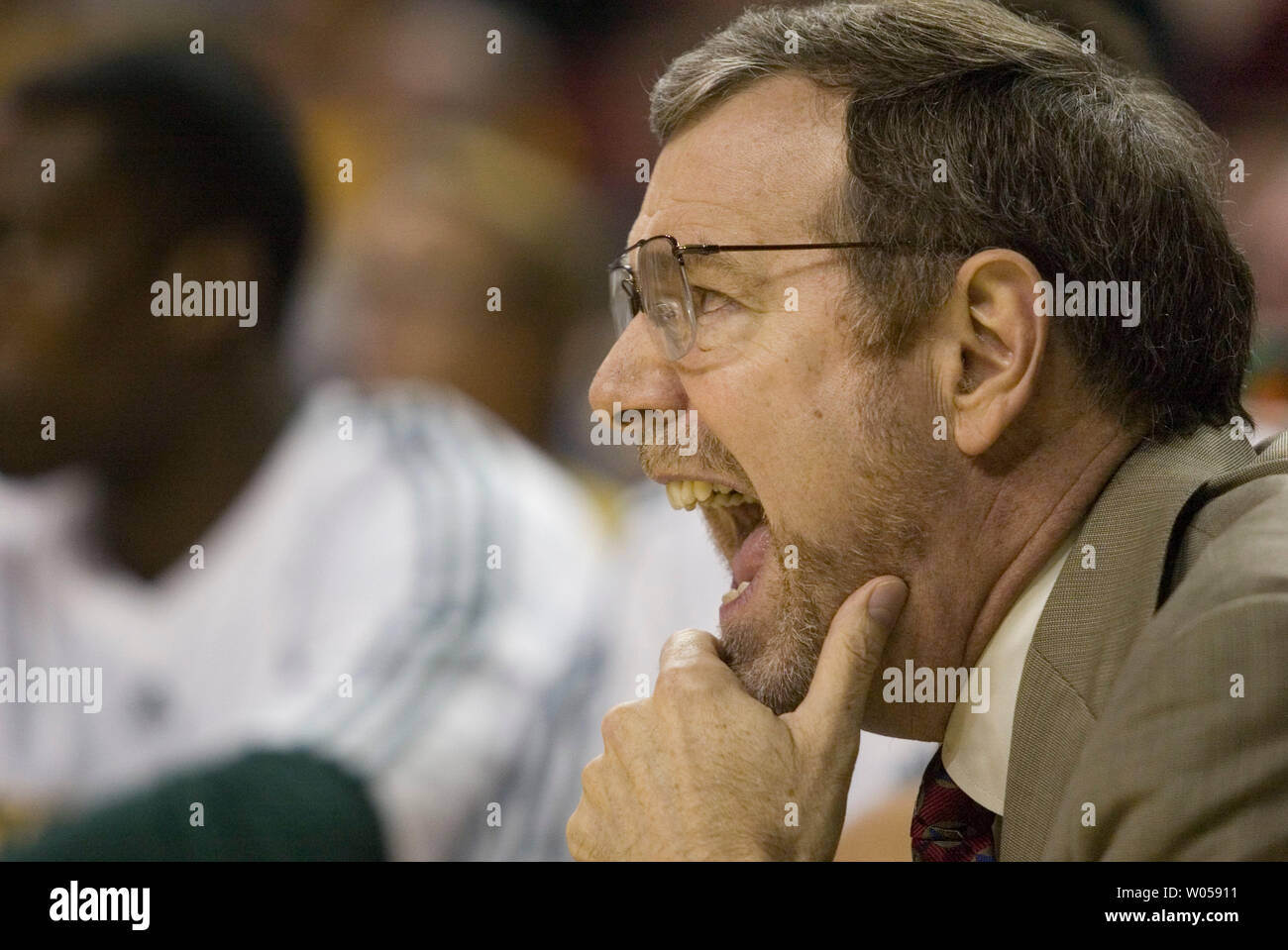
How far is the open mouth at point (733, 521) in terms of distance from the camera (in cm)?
151

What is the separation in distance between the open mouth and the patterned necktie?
30cm

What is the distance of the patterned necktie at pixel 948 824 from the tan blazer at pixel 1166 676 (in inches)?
1.5

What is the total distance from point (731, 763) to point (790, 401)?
1.27 ft

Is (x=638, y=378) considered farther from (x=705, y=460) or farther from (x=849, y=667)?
(x=849, y=667)

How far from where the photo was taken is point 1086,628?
121 cm

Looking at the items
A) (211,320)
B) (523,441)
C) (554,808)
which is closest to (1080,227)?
(554,808)

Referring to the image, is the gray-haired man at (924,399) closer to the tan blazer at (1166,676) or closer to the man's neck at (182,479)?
the tan blazer at (1166,676)

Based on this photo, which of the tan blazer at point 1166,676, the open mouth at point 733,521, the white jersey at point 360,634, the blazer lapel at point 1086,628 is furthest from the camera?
the white jersey at point 360,634

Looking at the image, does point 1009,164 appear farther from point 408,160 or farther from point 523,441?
point 408,160

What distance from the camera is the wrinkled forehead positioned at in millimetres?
1414
